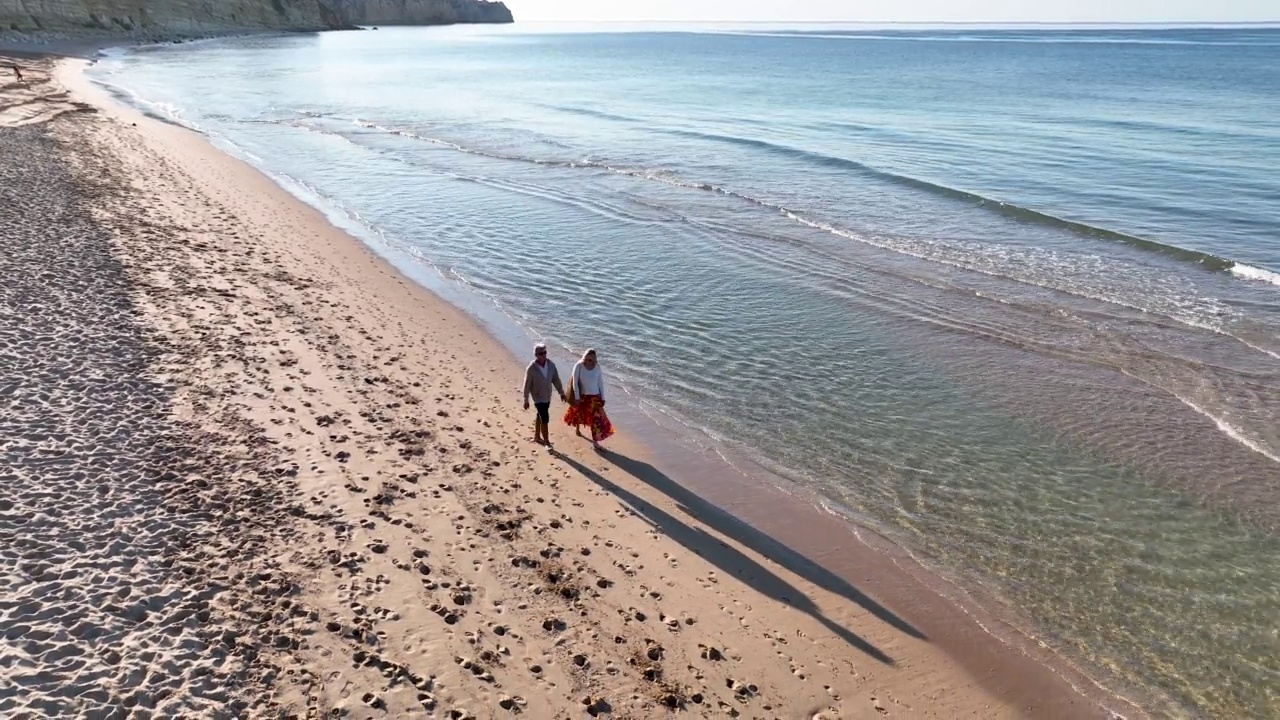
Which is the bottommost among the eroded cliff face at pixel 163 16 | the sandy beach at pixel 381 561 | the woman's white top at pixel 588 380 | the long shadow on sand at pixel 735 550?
the long shadow on sand at pixel 735 550

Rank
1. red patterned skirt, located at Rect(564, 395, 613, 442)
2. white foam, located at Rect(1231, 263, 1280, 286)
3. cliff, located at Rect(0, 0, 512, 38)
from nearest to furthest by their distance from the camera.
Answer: red patterned skirt, located at Rect(564, 395, 613, 442), white foam, located at Rect(1231, 263, 1280, 286), cliff, located at Rect(0, 0, 512, 38)

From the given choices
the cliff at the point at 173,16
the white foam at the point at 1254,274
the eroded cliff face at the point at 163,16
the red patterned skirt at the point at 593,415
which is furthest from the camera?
the cliff at the point at 173,16

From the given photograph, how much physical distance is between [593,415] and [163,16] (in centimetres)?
11779

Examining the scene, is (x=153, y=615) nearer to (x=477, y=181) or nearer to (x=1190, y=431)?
(x=1190, y=431)

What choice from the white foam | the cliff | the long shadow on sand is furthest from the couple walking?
the cliff

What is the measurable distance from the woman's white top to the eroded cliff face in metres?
83.6

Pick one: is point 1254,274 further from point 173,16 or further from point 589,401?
point 173,16

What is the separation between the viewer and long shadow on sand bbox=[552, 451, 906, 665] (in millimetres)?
7589

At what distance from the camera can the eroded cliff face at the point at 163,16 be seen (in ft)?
236

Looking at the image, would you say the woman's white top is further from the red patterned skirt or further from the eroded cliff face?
the eroded cliff face

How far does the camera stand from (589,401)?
10.2 meters

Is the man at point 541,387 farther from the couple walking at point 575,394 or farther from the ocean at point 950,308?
the ocean at point 950,308

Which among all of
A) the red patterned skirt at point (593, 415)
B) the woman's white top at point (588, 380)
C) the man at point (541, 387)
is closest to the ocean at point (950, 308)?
the red patterned skirt at point (593, 415)

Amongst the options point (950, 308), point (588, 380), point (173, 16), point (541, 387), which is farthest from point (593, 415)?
point (173, 16)
